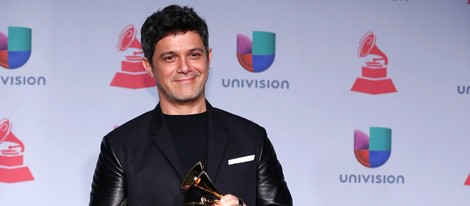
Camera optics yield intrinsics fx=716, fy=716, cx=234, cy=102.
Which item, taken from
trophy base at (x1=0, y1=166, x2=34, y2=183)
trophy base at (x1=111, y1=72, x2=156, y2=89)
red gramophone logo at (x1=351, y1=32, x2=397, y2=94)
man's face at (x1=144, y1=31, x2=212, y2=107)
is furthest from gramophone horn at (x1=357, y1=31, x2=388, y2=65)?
trophy base at (x1=0, y1=166, x2=34, y2=183)

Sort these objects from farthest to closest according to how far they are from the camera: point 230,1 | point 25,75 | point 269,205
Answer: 1. point 230,1
2. point 25,75
3. point 269,205

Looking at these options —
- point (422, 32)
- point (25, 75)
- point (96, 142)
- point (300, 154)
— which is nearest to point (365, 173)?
point (300, 154)

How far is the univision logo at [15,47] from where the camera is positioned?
2553 millimetres

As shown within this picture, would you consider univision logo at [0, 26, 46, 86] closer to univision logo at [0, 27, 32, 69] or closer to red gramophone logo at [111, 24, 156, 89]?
univision logo at [0, 27, 32, 69]

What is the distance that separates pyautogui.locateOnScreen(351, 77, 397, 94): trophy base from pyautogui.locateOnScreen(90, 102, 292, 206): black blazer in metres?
0.95

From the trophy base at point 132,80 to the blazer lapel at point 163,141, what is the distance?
71 cm

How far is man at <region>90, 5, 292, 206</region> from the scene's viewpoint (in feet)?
6.15

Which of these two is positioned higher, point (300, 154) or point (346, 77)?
point (346, 77)

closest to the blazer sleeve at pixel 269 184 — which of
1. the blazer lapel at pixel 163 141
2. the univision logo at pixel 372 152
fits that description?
the blazer lapel at pixel 163 141

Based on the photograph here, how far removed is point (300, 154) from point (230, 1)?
66 cm

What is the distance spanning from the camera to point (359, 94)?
2.85 m

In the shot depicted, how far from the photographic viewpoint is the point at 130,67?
2656 mm

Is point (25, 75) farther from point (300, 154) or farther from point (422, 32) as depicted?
point (422, 32)

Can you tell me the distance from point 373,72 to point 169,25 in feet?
3.98
